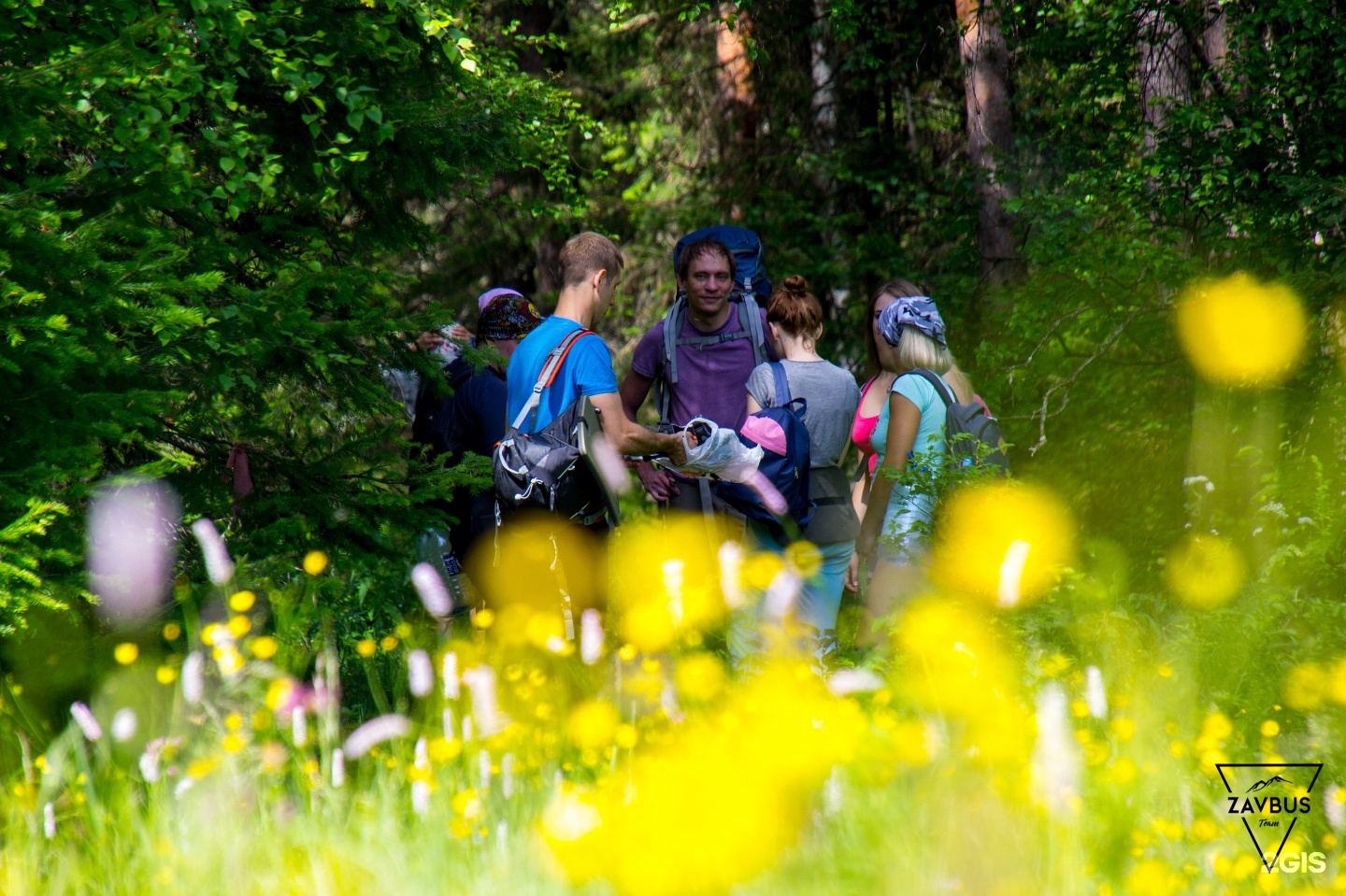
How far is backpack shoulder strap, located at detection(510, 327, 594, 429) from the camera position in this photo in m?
4.30

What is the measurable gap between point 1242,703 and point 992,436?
4.56 feet

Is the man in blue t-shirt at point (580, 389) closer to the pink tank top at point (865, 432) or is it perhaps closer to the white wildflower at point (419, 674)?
the pink tank top at point (865, 432)

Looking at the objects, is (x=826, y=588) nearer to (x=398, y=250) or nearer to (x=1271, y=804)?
(x=1271, y=804)

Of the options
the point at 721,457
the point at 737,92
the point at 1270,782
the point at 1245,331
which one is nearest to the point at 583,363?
the point at 721,457

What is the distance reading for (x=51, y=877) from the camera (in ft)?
8.69

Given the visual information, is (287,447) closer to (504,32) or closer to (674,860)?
(674,860)

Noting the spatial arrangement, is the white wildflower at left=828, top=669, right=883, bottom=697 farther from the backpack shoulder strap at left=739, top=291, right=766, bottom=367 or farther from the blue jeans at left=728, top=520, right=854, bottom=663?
the backpack shoulder strap at left=739, top=291, right=766, bottom=367

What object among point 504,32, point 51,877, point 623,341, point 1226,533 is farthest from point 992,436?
point 623,341

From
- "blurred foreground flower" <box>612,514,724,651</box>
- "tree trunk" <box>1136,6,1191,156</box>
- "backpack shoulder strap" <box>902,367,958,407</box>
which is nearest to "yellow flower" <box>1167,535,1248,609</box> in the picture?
"backpack shoulder strap" <box>902,367,958,407</box>

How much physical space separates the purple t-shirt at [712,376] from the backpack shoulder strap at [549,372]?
0.94m

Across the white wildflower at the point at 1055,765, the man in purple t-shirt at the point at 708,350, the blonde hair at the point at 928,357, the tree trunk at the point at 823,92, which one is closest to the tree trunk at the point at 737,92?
the tree trunk at the point at 823,92

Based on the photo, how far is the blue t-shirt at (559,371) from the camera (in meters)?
4.31

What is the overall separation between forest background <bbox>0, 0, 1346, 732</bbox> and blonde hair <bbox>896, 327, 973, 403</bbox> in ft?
3.04

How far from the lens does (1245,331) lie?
6211 mm
